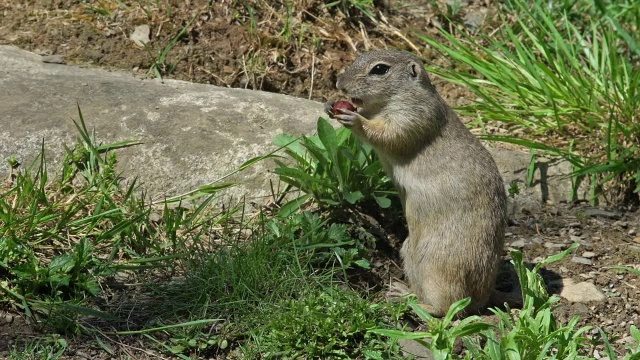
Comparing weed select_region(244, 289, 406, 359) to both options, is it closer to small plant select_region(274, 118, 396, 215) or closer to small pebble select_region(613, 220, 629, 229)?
small plant select_region(274, 118, 396, 215)

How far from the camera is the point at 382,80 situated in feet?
16.9

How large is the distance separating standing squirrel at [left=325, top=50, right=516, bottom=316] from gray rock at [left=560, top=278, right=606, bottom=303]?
1.14ft

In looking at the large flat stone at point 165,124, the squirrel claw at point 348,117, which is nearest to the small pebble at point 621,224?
the large flat stone at point 165,124

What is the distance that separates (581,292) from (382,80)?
163 centimetres

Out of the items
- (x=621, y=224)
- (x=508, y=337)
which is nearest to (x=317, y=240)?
(x=508, y=337)

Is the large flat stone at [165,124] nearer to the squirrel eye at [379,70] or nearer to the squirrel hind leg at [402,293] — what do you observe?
the squirrel eye at [379,70]

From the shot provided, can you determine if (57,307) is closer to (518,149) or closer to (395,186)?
(395,186)

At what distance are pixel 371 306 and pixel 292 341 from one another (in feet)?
1.54

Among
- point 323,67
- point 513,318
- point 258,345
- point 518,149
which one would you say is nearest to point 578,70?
point 518,149

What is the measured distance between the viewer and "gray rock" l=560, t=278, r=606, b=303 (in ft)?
16.4

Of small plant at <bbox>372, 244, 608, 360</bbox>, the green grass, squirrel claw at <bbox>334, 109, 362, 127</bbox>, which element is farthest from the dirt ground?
small plant at <bbox>372, 244, 608, 360</bbox>

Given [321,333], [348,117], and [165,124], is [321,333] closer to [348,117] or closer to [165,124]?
[348,117]

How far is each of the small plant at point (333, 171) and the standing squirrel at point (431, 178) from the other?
0.16 m

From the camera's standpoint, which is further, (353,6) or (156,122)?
(353,6)
